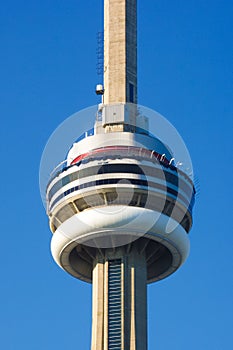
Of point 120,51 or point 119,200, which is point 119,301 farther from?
point 120,51

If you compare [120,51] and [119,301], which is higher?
[120,51]

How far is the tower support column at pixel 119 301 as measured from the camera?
428 ft

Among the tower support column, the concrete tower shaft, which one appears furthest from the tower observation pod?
the concrete tower shaft

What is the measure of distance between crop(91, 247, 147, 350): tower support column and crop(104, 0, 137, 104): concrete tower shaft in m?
21.2

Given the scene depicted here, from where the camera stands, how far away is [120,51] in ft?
480

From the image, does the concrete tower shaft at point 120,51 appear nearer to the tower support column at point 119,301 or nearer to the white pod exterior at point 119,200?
the white pod exterior at point 119,200

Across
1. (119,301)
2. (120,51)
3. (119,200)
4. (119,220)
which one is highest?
(120,51)

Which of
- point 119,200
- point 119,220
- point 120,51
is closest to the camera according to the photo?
point 119,220

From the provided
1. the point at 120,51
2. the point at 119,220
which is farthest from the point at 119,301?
the point at 120,51

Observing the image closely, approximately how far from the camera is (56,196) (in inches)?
5305

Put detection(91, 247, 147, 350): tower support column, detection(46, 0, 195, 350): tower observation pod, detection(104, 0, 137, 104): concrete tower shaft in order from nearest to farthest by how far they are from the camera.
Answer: detection(91, 247, 147, 350): tower support column
detection(46, 0, 195, 350): tower observation pod
detection(104, 0, 137, 104): concrete tower shaft

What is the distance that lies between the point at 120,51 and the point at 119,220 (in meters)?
25.9

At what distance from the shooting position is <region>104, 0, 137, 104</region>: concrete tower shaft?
14400 cm

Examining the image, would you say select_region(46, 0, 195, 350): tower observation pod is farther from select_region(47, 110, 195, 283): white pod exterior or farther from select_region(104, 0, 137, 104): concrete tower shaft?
A: select_region(104, 0, 137, 104): concrete tower shaft
